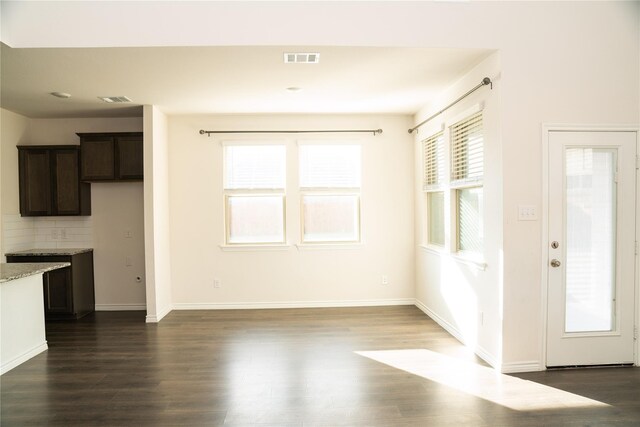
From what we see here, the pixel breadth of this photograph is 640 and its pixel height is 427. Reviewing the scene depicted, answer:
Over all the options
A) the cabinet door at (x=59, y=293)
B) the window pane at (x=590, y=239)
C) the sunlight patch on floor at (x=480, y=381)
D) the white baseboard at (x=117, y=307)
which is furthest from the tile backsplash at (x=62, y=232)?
the window pane at (x=590, y=239)

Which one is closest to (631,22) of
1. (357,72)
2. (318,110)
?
(357,72)

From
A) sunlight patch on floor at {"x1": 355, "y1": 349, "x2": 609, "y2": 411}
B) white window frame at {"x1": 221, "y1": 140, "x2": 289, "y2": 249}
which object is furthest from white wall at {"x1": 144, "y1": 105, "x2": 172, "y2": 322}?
sunlight patch on floor at {"x1": 355, "y1": 349, "x2": 609, "y2": 411}

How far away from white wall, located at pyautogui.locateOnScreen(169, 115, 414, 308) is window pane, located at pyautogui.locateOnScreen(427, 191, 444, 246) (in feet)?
1.57

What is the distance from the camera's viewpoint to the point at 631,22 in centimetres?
339

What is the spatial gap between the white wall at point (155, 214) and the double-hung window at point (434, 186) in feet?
11.6

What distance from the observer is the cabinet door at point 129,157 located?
17.7 feet

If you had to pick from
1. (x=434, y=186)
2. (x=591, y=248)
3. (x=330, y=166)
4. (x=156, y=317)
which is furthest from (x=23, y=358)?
(x=591, y=248)

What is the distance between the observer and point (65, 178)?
5.45 m

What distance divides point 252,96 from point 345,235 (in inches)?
92.9

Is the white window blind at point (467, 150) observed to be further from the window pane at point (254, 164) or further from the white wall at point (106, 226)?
the white wall at point (106, 226)

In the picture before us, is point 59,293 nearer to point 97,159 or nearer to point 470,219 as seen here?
point 97,159

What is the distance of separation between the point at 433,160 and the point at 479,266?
180 cm

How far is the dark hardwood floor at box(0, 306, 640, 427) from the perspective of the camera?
106 inches

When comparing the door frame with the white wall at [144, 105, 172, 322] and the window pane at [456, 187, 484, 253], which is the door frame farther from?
the white wall at [144, 105, 172, 322]
